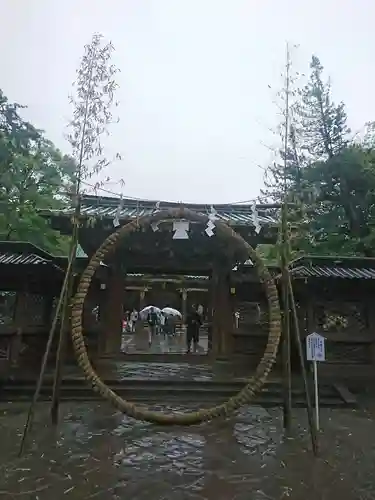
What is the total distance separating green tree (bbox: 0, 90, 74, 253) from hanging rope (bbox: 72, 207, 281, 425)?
10599mm

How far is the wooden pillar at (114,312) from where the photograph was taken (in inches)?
481

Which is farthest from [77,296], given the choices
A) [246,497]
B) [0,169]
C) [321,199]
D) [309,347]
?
[321,199]

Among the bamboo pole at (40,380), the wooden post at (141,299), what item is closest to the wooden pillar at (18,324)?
the bamboo pole at (40,380)

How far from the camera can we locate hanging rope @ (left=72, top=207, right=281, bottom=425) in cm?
594

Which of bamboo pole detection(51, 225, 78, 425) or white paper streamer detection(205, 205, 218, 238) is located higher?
white paper streamer detection(205, 205, 218, 238)

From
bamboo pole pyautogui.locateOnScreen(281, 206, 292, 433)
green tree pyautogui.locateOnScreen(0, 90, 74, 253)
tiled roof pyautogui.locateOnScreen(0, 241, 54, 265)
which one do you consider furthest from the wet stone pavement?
green tree pyautogui.locateOnScreen(0, 90, 74, 253)

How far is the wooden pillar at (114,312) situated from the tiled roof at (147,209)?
1722 mm

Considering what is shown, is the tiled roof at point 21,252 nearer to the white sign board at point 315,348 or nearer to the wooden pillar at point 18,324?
the wooden pillar at point 18,324

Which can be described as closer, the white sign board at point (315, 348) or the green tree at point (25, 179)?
the white sign board at point (315, 348)

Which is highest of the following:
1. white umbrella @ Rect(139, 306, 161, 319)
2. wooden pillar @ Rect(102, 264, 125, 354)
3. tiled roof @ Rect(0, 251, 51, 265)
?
tiled roof @ Rect(0, 251, 51, 265)

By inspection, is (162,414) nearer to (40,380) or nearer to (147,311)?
(40,380)

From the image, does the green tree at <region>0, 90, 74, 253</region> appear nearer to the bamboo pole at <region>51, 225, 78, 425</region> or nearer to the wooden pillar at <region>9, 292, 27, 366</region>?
the wooden pillar at <region>9, 292, 27, 366</region>

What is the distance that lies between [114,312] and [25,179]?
10.7m

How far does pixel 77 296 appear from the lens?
6711mm
